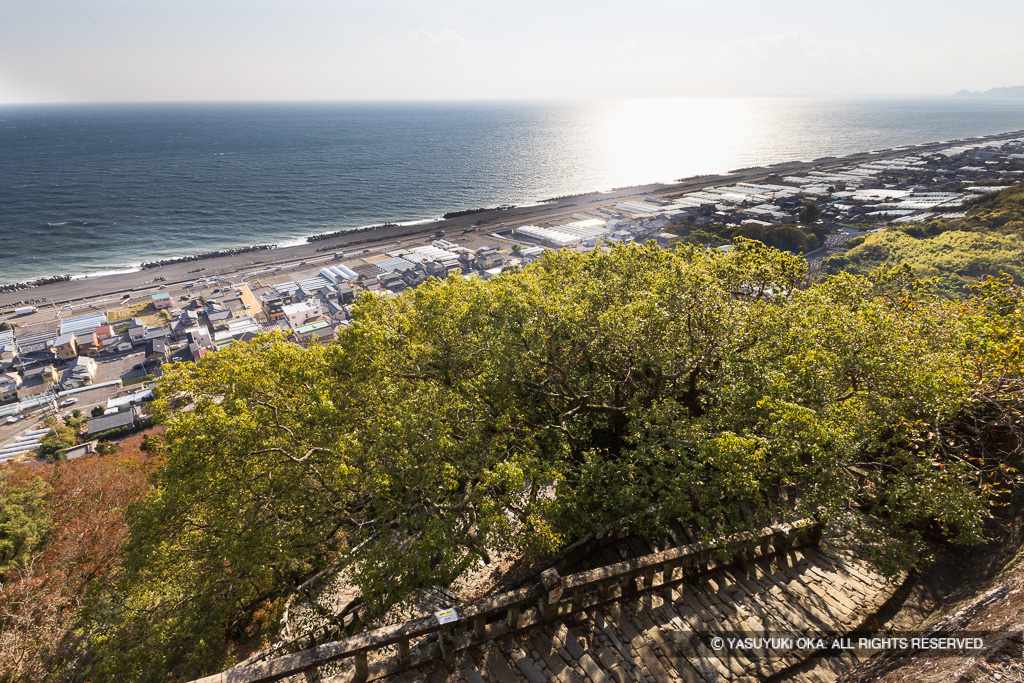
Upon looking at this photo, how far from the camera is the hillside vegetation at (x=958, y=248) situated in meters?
56.6

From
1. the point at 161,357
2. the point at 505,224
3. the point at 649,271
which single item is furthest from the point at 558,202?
the point at 649,271

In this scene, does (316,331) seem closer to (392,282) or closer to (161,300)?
(392,282)

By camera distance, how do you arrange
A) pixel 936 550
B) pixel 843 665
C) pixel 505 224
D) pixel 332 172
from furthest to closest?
pixel 332 172
pixel 505 224
pixel 936 550
pixel 843 665

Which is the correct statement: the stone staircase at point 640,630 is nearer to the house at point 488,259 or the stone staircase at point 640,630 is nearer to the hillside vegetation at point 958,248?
the hillside vegetation at point 958,248

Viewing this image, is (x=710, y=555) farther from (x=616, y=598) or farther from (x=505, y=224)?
(x=505, y=224)

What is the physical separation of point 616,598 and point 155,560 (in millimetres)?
12007

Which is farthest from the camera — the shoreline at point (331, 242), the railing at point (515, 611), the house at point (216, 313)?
the shoreline at point (331, 242)

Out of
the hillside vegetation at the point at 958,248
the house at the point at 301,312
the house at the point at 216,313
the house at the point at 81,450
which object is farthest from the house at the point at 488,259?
the house at the point at 81,450

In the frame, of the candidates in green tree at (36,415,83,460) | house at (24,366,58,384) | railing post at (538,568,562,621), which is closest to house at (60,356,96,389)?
house at (24,366,58,384)

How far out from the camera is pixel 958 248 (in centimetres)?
6350

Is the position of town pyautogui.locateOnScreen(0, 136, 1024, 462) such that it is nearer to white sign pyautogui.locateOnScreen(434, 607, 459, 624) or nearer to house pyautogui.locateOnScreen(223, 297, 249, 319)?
house pyautogui.locateOnScreen(223, 297, 249, 319)

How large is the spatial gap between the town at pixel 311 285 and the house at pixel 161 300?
0.74 feet

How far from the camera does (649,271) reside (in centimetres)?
1848

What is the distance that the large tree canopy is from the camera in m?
10.7
